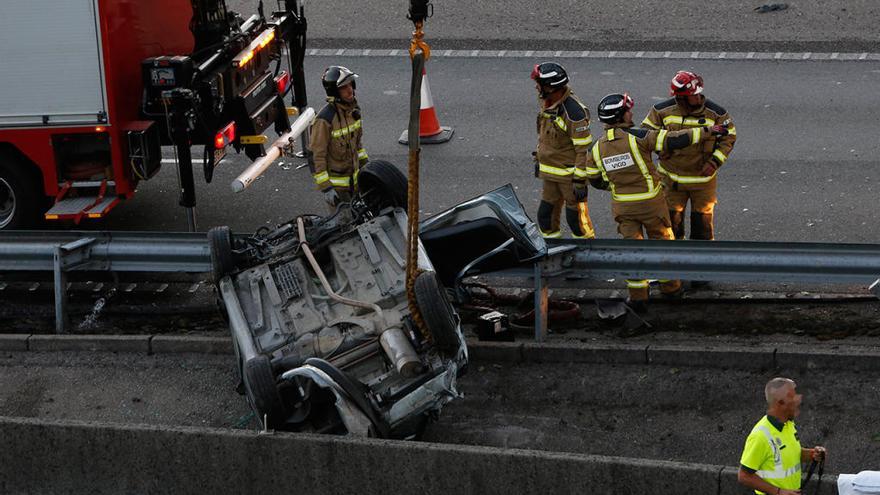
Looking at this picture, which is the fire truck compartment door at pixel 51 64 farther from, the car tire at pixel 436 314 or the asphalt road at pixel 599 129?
the car tire at pixel 436 314

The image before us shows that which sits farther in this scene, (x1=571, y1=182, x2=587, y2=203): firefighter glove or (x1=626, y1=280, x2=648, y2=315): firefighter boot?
(x1=571, y1=182, x2=587, y2=203): firefighter glove

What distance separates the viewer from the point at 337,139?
11156mm

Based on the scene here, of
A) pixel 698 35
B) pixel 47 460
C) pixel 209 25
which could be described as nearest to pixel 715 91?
pixel 698 35

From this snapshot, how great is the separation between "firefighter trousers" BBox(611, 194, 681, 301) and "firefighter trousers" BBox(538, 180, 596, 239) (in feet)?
2.03

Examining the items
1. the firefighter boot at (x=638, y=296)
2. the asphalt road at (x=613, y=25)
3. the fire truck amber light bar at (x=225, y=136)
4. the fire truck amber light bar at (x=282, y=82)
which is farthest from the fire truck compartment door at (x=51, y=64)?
the asphalt road at (x=613, y=25)

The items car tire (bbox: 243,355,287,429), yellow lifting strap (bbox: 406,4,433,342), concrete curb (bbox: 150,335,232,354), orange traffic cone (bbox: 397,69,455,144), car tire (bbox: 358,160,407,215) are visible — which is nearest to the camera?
yellow lifting strap (bbox: 406,4,433,342)

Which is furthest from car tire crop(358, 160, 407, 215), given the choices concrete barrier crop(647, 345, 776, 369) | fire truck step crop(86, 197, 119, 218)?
fire truck step crop(86, 197, 119, 218)

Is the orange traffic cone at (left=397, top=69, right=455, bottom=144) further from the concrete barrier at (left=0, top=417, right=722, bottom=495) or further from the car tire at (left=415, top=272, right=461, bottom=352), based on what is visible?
the concrete barrier at (left=0, top=417, right=722, bottom=495)

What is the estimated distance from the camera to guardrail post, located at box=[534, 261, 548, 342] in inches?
362

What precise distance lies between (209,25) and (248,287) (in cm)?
405

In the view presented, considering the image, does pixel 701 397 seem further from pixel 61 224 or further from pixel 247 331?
pixel 61 224

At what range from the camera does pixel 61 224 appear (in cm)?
1229

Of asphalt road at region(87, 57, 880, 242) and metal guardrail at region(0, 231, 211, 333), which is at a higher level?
metal guardrail at region(0, 231, 211, 333)

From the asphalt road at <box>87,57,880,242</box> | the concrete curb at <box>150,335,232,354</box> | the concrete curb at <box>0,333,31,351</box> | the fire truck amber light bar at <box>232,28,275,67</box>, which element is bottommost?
the concrete curb at <box>0,333,31,351</box>
